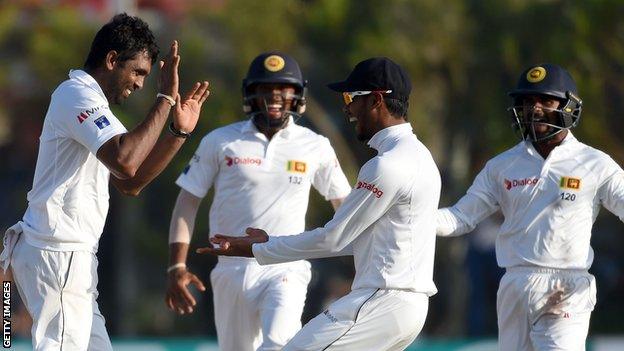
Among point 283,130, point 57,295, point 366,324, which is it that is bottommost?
point 366,324

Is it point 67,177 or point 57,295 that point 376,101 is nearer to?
point 67,177

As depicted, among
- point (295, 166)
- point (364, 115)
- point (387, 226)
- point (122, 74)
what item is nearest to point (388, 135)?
point (364, 115)

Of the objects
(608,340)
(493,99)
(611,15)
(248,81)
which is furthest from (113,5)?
(248,81)

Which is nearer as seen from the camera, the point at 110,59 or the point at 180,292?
the point at 110,59

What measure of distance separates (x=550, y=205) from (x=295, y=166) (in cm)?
162

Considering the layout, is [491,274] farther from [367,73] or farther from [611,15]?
[367,73]

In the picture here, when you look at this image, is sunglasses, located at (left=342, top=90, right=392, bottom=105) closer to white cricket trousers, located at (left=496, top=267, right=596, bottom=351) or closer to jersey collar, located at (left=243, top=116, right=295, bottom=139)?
white cricket trousers, located at (left=496, top=267, right=596, bottom=351)

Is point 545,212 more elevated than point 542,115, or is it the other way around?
point 542,115

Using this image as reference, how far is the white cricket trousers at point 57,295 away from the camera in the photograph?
701 centimetres

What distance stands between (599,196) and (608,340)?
15.6 ft

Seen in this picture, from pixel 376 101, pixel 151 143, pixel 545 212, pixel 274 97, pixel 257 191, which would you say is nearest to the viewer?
pixel 151 143

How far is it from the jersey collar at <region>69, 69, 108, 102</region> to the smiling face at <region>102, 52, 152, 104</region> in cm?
7

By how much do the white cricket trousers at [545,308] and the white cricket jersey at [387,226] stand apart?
1335 millimetres

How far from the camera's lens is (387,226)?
7.09 metres
